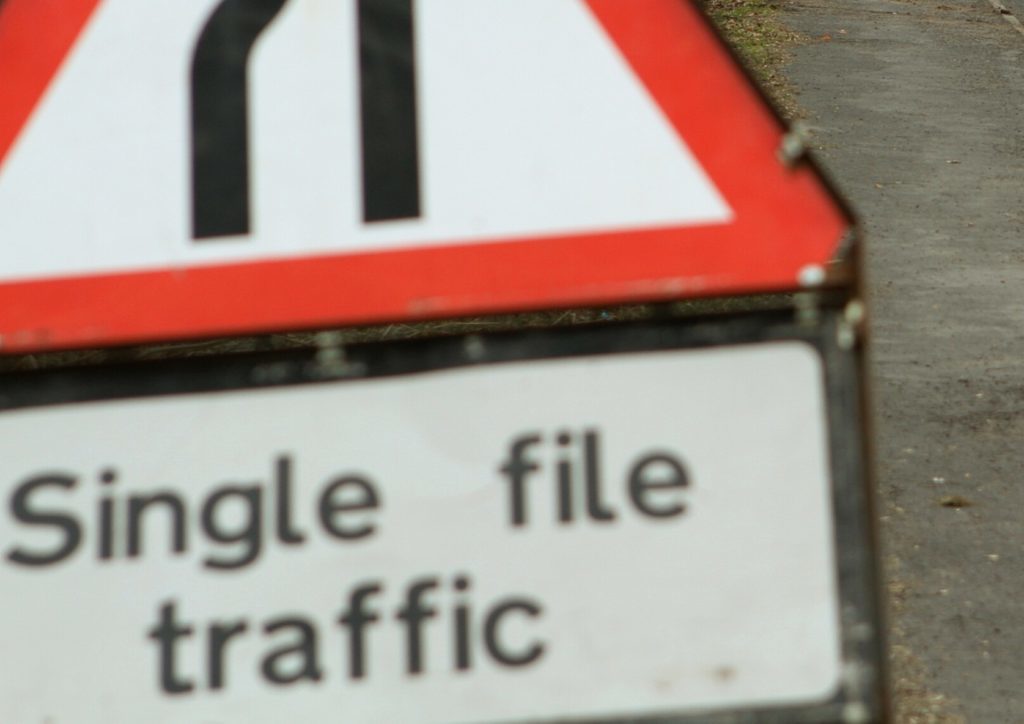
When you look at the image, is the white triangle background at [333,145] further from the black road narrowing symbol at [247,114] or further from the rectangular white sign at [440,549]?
the rectangular white sign at [440,549]

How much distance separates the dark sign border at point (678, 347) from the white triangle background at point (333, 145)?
3.2 inches

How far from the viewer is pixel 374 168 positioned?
1258 mm

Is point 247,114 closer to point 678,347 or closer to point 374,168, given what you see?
point 374,168

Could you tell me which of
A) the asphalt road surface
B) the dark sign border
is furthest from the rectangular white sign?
the asphalt road surface

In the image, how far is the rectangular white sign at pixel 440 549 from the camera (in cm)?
115

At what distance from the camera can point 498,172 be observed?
49.3 inches

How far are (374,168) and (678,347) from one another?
277 millimetres

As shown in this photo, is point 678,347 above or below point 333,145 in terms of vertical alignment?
below

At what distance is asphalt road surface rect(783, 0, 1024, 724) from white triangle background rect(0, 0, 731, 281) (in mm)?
2917

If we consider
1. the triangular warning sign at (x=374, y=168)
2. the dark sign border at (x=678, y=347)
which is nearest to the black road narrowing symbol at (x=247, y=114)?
the triangular warning sign at (x=374, y=168)

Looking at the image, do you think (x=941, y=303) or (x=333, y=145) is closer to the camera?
(x=333, y=145)

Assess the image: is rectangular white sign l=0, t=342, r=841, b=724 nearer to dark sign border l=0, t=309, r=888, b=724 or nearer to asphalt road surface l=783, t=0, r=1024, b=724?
dark sign border l=0, t=309, r=888, b=724

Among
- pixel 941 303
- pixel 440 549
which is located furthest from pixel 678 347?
pixel 941 303

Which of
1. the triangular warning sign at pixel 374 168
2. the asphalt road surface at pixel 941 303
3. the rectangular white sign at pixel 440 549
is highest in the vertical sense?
the triangular warning sign at pixel 374 168
